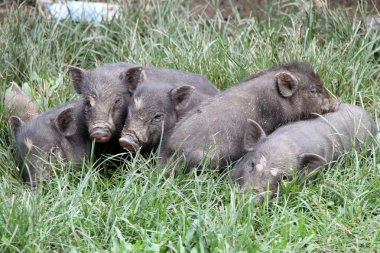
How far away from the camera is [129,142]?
6781mm

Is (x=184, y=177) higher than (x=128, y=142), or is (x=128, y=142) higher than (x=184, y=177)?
(x=128, y=142)

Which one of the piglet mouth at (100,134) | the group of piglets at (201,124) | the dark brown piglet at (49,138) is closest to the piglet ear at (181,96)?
the group of piglets at (201,124)

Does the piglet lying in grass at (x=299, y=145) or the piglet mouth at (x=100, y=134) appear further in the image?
the piglet mouth at (x=100, y=134)

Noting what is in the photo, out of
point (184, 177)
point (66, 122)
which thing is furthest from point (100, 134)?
point (184, 177)

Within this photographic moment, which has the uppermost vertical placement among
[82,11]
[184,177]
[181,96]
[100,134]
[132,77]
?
[82,11]

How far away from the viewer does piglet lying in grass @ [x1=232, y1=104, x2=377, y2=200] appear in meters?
6.34

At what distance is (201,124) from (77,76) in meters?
1.26

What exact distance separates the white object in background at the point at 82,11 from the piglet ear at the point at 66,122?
2.50 meters

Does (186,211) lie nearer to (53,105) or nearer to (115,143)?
(115,143)

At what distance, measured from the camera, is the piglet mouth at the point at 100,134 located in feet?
22.5

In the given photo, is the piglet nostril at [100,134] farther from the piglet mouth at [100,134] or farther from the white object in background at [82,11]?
the white object in background at [82,11]

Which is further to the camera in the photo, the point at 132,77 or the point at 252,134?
the point at 132,77

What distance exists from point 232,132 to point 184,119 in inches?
15.7

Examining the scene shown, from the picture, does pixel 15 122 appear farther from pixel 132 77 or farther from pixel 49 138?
pixel 132 77
